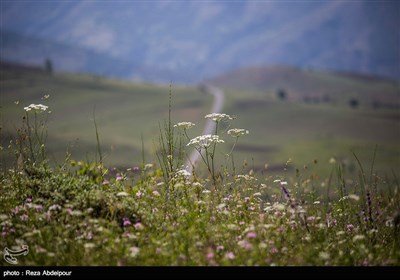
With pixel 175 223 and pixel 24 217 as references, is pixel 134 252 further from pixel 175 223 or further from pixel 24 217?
pixel 24 217

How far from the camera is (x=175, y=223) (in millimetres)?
6668

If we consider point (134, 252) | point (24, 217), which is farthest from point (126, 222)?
point (24, 217)

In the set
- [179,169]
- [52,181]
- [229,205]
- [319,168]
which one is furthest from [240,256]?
[319,168]

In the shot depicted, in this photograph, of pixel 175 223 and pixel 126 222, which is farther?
pixel 175 223

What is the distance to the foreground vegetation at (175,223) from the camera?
5828 millimetres

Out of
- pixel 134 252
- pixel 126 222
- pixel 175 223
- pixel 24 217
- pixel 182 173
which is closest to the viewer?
pixel 134 252

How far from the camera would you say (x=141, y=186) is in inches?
319

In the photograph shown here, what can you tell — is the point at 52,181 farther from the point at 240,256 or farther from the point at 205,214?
the point at 240,256

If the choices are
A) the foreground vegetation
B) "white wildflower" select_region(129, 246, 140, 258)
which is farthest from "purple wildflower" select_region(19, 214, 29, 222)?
"white wildflower" select_region(129, 246, 140, 258)

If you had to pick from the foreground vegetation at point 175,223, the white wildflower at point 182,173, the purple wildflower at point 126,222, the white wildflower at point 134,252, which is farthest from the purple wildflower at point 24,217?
the white wildflower at point 182,173

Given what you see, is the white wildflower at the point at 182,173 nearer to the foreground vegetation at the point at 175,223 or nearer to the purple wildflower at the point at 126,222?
the foreground vegetation at the point at 175,223

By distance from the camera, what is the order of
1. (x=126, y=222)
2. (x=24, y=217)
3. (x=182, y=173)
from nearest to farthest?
(x=126, y=222) → (x=24, y=217) → (x=182, y=173)

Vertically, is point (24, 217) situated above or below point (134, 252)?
above

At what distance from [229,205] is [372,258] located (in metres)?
2.43
